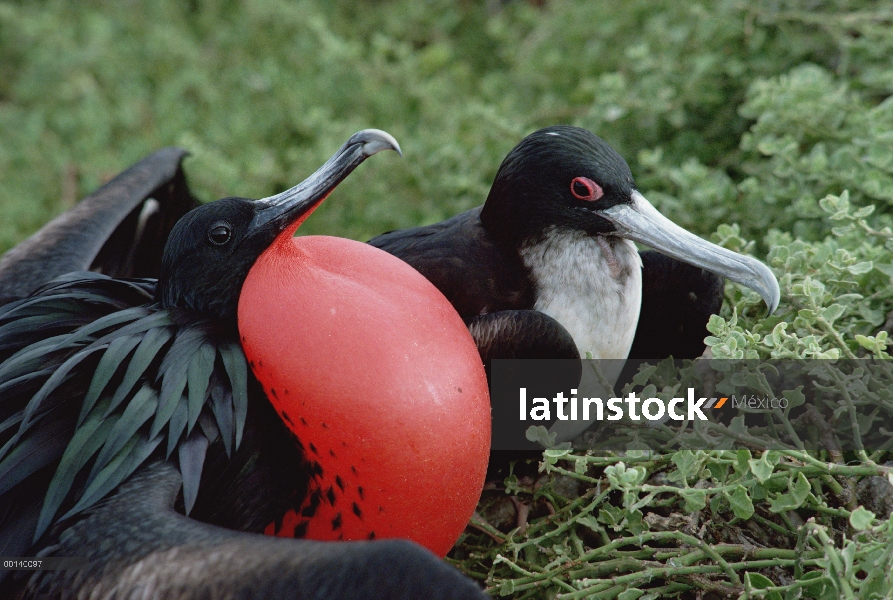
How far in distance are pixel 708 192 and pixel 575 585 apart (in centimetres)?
136

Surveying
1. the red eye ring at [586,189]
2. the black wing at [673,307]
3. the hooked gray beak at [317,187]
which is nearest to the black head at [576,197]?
the red eye ring at [586,189]

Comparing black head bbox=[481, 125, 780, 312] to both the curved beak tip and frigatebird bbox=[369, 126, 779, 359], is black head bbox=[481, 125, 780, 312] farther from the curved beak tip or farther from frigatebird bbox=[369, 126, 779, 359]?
the curved beak tip

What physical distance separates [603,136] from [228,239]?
Answer: 1887 mm

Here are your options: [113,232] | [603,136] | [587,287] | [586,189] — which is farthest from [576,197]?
[113,232]

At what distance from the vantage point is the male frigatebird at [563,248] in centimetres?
237

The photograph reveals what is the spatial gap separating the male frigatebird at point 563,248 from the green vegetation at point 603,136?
0.28m

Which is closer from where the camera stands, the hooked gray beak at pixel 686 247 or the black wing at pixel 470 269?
the hooked gray beak at pixel 686 247

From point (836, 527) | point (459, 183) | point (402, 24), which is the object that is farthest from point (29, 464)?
point (402, 24)

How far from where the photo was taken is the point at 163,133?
4.84 metres

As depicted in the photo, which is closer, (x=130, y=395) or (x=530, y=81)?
(x=130, y=395)

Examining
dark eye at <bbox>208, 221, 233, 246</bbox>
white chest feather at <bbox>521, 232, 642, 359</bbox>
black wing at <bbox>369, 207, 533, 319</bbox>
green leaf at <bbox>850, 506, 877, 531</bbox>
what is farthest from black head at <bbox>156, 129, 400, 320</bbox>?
green leaf at <bbox>850, 506, 877, 531</bbox>

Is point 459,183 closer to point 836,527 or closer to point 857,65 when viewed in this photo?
point 857,65

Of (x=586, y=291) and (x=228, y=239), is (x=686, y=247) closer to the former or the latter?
(x=586, y=291)

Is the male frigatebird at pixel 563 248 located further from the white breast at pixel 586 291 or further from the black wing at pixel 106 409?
the black wing at pixel 106 409
